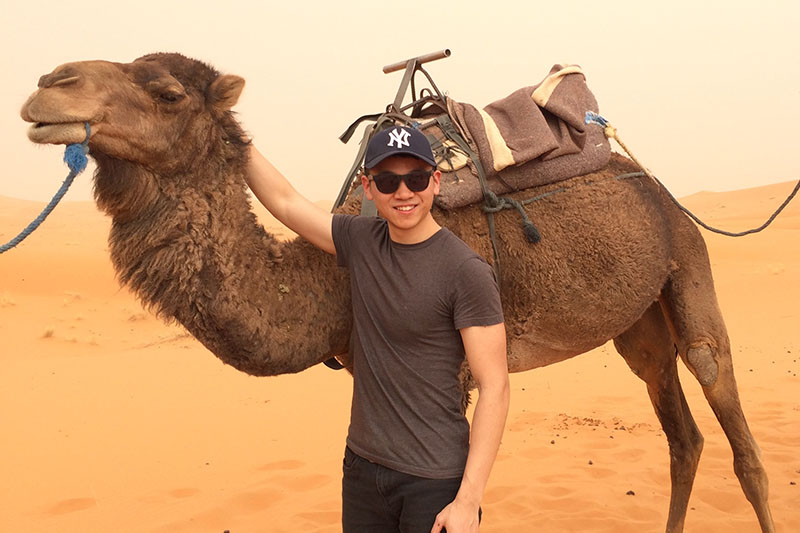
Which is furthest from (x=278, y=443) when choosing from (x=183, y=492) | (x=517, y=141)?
(x=517, y=141)

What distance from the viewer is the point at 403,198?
7.61ft

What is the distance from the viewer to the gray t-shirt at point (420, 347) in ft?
7.45

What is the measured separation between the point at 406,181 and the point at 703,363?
2823 millimetres

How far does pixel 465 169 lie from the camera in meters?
3.54

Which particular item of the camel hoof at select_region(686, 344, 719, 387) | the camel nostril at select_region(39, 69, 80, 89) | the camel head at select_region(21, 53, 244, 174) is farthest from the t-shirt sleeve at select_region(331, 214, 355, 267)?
the camel hoof at select_region(686, 344, 719, 387)

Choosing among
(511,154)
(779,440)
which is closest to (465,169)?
(511,154)

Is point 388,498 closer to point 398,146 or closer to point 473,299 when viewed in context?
point 473,299

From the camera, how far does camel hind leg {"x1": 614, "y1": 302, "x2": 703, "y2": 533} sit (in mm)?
4816

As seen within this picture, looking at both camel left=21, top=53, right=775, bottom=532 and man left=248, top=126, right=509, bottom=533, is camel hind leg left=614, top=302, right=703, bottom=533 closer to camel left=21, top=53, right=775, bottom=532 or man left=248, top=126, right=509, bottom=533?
camel left=21, top=53, right=775, bottom=532

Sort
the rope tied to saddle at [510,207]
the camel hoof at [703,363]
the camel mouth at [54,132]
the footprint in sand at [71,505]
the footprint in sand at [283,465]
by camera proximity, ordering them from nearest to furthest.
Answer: the camel mouth at [54,132]
the rope tied to saddle at [510,207]
the camel hoof at [703,363]
the footprint in sand at [71,505]
the footprint in sand at [283,465]

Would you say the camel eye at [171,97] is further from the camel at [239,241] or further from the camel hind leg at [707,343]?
the camel hind leg at [707,343]

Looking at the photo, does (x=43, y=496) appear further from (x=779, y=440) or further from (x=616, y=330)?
(x=779, y=440)

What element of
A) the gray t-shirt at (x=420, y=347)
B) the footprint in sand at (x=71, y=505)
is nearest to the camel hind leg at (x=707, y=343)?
the gray t-shirt at (x=420, y=347)

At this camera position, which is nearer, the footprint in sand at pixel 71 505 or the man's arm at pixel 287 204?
the man's arm at pixel 287 204
